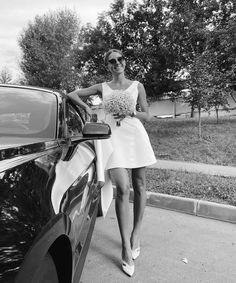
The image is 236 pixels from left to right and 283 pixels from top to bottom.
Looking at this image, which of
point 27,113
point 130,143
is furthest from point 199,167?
point 27,113

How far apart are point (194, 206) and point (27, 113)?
2.76 metres

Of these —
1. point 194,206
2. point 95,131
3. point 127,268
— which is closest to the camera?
point 95,131

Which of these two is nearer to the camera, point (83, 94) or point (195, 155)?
point (83, 94)

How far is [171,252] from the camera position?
303 cm

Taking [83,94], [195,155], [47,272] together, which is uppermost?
[83,94]

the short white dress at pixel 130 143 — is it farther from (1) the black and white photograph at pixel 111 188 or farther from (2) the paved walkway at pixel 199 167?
(2) the paved walkway at pixel 199 167

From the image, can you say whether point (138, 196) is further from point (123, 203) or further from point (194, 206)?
point (194, 206)

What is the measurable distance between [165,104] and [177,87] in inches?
289

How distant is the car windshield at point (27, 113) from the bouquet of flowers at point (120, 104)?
0.49 meters

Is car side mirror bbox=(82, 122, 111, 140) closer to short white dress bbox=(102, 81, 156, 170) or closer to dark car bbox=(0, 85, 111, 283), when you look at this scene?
dark car bbox=(0, 85, 111, 283)

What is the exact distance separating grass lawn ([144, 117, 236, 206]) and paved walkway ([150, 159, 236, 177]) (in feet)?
1.06

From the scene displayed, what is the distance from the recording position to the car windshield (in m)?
2.17

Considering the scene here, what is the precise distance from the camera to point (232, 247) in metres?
3.16

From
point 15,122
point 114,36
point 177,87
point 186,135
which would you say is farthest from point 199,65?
point 15,122
